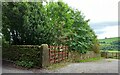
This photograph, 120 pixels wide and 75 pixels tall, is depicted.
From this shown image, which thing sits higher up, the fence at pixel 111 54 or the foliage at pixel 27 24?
the foliage at pixel 27 24

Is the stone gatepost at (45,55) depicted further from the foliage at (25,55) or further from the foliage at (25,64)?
the foliage at (25,64)

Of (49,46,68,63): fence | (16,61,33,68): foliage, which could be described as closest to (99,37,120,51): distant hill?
(49,46,68,63): fence

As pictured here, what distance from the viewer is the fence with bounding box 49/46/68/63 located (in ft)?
46.8

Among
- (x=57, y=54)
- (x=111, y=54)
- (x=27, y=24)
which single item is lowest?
(x=111, y=54)

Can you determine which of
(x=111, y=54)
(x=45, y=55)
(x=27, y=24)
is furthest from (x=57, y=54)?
(x=111, y=54)

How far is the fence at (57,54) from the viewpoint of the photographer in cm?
1426

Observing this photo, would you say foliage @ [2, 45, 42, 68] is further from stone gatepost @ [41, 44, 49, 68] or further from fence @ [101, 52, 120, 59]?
fence @ [101, 52, 120, 59]

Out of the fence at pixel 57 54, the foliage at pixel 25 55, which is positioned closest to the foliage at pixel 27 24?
the fence at pixel 57 54

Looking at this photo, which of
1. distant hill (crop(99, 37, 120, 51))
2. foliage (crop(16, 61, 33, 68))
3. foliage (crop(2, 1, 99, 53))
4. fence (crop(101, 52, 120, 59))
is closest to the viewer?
foliage (crop(16, 61, 33, 68))

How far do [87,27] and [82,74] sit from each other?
13.8 metres

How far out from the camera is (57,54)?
51.3ft

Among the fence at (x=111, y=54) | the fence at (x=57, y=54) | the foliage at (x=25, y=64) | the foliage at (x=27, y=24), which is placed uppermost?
the foliage at (x=27, y=24)

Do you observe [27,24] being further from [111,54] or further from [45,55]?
[111,54]

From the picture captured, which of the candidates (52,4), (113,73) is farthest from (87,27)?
(113,73)
